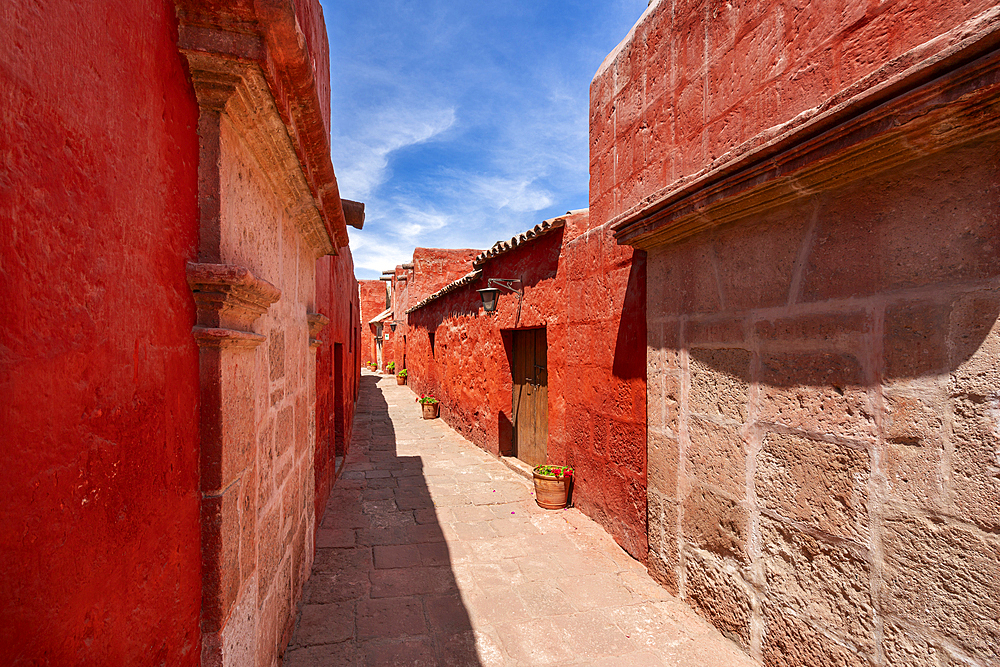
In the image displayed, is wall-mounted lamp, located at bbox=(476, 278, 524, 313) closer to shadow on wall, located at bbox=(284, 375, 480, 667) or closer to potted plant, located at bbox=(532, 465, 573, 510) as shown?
potted plant, located at bbox=(532, 465, 573, 510)

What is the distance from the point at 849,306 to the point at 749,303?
54 cm

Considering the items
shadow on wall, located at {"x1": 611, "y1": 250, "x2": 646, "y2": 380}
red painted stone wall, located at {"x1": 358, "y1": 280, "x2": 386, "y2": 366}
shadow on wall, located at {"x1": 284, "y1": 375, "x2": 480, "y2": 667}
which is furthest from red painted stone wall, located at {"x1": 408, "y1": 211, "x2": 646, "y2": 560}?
red painted stone wall, located at {"x1": 358, "y1": 280, "x2": 386, "y2": 366}

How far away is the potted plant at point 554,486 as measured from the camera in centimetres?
469

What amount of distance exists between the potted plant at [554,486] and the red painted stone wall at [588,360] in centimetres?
12

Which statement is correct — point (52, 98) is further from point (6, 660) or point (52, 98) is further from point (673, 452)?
point (673, 452)

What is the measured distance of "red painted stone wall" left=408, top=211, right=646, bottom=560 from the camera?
3.68 m

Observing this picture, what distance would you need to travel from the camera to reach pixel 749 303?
2.57 meters

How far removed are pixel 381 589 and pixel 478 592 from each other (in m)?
0.65

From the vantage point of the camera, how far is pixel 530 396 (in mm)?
6383

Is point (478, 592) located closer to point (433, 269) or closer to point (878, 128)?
point (878, 128)

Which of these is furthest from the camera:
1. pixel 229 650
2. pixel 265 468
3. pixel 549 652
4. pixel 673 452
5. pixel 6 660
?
pixel 673 452

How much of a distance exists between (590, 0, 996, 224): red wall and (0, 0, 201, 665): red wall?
2410 millimetres

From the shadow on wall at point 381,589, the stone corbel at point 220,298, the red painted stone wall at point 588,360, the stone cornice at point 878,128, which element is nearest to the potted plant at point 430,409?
the red painted stone wall at point 588,360

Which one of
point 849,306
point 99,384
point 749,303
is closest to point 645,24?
point 749,303
